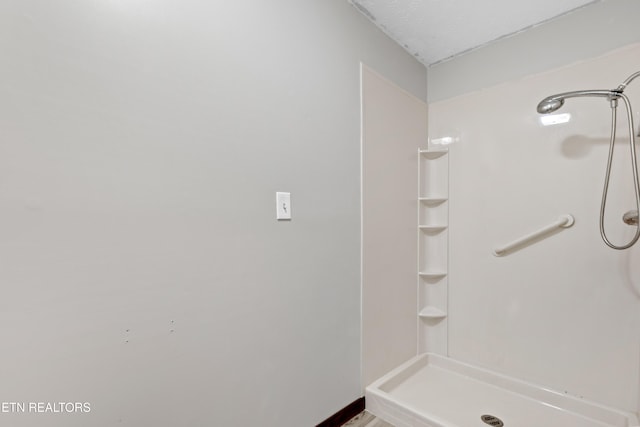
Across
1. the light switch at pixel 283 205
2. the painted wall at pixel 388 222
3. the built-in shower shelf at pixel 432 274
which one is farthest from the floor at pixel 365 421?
the light switch at pixel 283 205

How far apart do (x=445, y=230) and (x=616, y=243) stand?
86 centimetres

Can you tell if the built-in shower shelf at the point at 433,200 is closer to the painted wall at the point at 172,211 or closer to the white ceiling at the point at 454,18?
the painted wall at the point at 172,211

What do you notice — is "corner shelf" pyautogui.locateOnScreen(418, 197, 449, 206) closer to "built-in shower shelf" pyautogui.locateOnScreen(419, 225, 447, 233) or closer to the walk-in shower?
"built-in shower shelf" pyautogui.locateOnScreen(419, 225, 447, 233)

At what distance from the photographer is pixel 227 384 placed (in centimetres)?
107

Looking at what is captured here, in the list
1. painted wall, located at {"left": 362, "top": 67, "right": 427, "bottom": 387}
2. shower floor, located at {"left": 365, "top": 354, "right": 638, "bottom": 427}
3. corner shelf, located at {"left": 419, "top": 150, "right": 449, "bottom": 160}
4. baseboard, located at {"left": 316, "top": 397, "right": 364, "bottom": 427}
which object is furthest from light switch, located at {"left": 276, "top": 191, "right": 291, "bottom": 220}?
corner shelf, located at {"left": 419, "top": 150, "right": 449, "bottom": 160}

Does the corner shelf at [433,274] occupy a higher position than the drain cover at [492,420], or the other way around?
the corner shelf at [433,274]

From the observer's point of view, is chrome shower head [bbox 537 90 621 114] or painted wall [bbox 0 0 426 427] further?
chrome shower head [bbox 537 90 621 114]

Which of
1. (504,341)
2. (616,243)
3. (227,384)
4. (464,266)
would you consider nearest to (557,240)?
(616,243)

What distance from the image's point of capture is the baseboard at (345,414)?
145 cm

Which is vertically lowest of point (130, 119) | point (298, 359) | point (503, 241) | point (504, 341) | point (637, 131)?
point (504, 341)

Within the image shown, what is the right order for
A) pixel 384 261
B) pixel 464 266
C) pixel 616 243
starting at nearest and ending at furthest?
1. pixel 616 243
2. pixel 384 261
3. pixel 464 266

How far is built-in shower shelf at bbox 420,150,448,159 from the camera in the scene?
2.07 m

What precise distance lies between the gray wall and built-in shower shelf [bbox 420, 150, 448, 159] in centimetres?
41

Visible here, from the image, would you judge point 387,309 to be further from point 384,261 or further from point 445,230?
point 445,230
